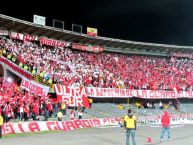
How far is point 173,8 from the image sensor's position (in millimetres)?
66938

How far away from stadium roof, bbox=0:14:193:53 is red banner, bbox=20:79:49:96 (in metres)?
10.3

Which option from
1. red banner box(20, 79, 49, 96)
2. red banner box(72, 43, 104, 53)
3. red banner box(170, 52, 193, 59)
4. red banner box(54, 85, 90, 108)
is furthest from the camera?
red banner box(170, 52, 193, 59)

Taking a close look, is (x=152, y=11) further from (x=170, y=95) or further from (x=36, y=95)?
(x=36, y=95)

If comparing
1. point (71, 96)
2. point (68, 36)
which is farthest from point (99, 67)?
point (71, 96)

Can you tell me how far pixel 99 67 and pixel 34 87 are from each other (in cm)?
1607

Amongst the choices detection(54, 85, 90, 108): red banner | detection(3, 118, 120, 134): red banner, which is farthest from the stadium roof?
detection(3, 118, 120, 134): red banner

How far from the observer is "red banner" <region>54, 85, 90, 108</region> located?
108 ft

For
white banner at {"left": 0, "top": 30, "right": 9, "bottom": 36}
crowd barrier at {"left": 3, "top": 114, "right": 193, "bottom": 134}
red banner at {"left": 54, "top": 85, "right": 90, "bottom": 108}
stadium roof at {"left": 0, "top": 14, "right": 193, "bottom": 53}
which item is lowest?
crowd barrier at {"left": 3, "top": 114, "right": 193, "bottom": 134}

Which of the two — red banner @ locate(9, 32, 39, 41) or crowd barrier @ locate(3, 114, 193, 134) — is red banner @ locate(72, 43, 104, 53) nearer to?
red banner @ locate(9, 32, 39, 41)

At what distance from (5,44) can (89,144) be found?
19.5 metres

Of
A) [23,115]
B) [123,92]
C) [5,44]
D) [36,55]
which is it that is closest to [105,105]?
[123,92]

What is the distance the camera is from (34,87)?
100 ft

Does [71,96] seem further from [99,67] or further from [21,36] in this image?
[99,67]

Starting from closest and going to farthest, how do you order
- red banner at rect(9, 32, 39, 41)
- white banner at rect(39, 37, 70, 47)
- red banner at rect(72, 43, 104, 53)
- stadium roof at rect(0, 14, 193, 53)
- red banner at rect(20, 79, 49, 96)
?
red banner at rect(20, 79, 49, 96) < stadium roof at rect(0, 14, 193, 53) < red banner at rect(9, 32, 39, 41) < white banner at rect(39, 37, 70, 47) < red banner at rect(72, 43, 104, 53)
